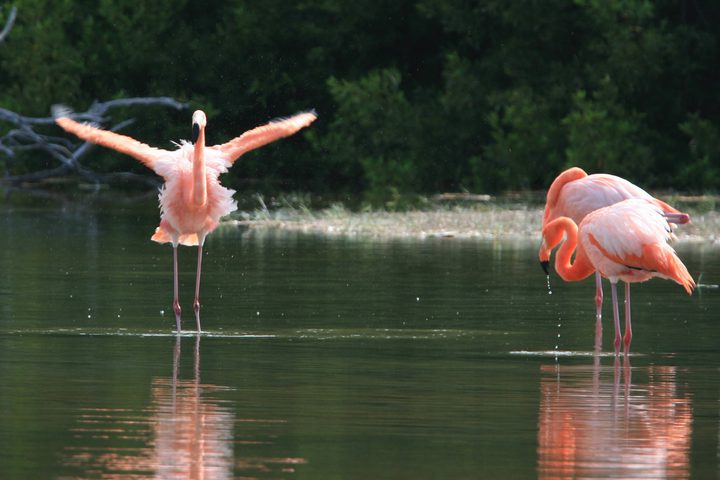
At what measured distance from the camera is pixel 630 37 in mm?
31094

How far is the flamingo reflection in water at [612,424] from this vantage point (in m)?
6.72

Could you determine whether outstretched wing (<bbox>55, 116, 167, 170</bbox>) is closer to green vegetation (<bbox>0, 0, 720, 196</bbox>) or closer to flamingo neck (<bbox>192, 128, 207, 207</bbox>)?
flamingo neck (<bbox>192, 128, 207, 207</bbox>)

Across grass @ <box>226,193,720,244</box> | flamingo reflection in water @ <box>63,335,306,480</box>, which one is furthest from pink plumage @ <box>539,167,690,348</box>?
grass @ <box>226,193,720,244</box>

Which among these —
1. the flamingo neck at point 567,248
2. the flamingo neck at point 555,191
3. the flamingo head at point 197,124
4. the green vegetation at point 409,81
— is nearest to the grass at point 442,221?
the green vegetation at point 409,81

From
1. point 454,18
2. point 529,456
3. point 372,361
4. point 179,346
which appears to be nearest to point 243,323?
point 179,346

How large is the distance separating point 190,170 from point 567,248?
2674mm

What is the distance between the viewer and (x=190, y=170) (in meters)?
12.7

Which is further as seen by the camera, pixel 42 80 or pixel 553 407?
pixel 42 80

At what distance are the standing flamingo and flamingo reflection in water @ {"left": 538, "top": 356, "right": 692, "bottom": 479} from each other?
11.6 feet

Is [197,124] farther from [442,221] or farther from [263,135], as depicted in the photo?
[442,221]

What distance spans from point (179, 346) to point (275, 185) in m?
28.5

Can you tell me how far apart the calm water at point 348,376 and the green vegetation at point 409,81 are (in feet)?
48.9

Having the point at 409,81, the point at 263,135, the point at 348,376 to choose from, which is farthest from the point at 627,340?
the point at 409,81

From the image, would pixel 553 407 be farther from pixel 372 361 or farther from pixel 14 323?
pixel 14 323
